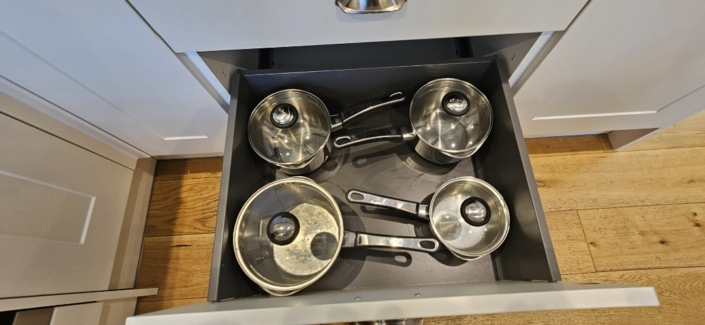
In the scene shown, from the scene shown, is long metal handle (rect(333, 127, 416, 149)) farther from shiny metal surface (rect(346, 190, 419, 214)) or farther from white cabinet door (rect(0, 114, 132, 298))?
white cabinet door (rect(0, 114, 132, 298))

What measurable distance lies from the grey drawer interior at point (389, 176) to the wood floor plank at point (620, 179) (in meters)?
0.49

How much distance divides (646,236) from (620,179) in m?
0.16

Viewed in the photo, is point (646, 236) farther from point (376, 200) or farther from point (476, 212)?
point (376, 200)

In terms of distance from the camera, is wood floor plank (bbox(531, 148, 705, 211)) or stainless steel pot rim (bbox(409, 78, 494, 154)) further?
wood floor plank (bbox(531, 148, 705, 211))

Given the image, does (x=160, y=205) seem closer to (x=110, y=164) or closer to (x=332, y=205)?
(x=110, y=164)

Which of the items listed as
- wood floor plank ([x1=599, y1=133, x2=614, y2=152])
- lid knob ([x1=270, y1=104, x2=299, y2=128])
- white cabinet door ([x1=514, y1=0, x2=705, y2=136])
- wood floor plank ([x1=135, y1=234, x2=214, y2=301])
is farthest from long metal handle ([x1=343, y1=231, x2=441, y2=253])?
wood floor plank ([x1=599, y1=133, x2=614, y2=152])

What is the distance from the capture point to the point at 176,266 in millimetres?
952

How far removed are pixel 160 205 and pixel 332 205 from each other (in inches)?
26.4

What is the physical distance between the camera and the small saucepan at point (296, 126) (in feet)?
2.09

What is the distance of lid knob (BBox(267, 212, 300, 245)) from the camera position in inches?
22.7

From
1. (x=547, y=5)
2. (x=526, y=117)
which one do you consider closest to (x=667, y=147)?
(x=526, y=117)

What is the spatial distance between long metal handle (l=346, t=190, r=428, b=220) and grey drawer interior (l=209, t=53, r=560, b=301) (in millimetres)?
57

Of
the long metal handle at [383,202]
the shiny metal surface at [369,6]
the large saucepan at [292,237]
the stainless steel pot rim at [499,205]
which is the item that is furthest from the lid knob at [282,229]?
the shiny metal surface at [369,6]

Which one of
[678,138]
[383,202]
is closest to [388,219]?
[383,202]
